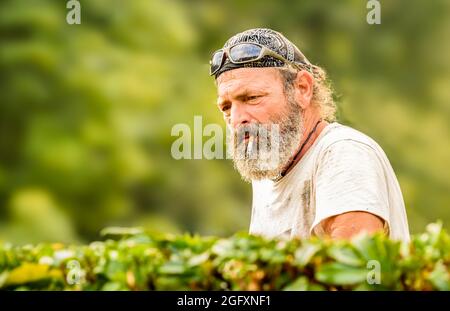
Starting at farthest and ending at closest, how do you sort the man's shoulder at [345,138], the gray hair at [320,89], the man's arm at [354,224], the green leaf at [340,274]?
the gray hair at [320,89] < the man's shoulder at [345,138] < the man's arm at [354,224] < the green leaf at [340,274]

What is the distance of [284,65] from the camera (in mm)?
3525

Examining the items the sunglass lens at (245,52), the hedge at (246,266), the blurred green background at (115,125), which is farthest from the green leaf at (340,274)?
the blurred green background at (115,125)

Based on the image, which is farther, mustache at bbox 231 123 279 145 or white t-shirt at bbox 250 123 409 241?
mustache at bbox 231 123 279 145

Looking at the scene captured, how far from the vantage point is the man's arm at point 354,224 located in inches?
112

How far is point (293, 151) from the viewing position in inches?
135

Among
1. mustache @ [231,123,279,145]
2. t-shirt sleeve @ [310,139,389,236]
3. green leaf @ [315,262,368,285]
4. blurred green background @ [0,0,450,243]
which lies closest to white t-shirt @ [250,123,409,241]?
t-shirt sleeve @ [310,139,389,236]

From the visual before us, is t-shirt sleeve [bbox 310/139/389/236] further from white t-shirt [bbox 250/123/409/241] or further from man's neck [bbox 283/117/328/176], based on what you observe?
man's neck [bbox 283/117/328/176]

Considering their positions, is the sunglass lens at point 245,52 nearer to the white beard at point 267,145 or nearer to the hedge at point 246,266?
the white beard at point 267,145

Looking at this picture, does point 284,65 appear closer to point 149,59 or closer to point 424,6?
point 149,59

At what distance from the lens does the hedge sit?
2270mm

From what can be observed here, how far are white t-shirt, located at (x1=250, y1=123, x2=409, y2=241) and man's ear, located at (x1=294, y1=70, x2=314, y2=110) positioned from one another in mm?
227

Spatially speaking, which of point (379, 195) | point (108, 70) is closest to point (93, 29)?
point (108, 70)

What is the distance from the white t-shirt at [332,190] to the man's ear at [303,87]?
0.23 m

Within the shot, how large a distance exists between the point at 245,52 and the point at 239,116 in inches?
10.0
